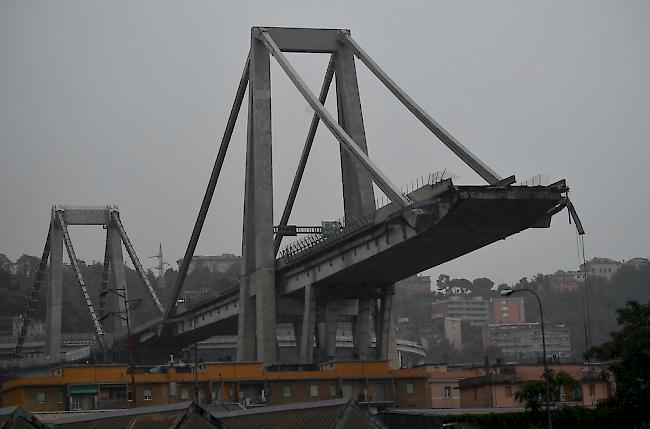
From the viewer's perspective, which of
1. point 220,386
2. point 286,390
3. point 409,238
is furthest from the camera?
point 286,390

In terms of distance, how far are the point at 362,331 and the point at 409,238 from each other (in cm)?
2425

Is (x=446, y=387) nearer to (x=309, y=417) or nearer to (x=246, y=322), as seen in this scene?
(x=246, y=322)

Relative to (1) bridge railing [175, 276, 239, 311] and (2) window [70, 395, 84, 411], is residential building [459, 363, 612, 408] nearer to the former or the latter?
(2) window [70, 395, 84, 411]

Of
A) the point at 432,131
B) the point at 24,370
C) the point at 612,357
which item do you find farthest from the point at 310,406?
the point at 24,370

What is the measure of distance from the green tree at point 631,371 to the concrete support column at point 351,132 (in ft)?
130

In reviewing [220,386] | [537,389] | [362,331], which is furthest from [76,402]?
[537,389]

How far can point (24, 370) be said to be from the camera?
17362 cm

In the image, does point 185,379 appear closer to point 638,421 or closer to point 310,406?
point 638,421

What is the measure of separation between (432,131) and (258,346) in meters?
23.1

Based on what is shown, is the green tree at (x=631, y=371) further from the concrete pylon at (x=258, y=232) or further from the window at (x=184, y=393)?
the concrete pylon at (x=258, y=232)

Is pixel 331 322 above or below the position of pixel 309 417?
above

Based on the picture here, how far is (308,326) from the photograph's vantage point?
385ft

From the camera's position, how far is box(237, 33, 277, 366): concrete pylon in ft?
391

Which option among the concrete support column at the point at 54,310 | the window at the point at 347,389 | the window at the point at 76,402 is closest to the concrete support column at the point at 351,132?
the window at the point at 347,389
